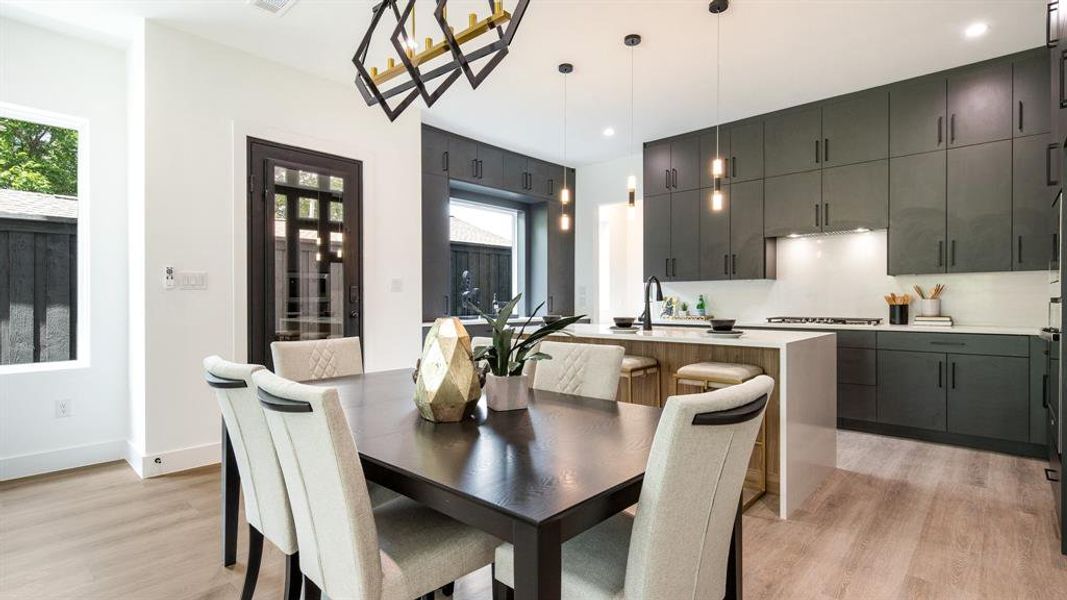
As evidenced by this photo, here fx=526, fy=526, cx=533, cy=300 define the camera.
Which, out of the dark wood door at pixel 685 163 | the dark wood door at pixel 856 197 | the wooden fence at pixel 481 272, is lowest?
the wooden fence at pixel 481 272

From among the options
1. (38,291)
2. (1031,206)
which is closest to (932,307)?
(1031,206)

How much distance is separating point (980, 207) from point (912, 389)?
1.40m

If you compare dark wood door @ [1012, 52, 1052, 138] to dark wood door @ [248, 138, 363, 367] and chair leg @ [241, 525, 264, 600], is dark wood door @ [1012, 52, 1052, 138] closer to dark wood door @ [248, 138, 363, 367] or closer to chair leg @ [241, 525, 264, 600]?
dark wood door @ [248, 138, 363, 367]

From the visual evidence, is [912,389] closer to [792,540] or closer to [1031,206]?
[1031,206]

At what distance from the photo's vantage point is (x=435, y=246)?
500 cm

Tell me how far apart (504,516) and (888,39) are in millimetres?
3960

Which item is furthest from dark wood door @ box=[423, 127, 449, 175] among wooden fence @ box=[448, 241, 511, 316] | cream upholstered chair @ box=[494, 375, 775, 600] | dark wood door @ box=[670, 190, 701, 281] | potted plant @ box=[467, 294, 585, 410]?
cream upholstered chair @ box=[494, 375, 775, 600]

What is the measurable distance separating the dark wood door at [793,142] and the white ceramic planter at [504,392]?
13.0 feet

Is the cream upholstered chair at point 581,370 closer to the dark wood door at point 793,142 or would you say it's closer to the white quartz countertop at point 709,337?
the white quartz countertop at point 709,337

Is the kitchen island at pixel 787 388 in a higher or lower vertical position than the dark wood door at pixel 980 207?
lower

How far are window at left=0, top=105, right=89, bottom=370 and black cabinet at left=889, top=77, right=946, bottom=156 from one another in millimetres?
5817

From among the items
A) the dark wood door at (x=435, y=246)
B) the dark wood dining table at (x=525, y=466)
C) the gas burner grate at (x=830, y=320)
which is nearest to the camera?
the dark wood dining table at (x=525, y=466)

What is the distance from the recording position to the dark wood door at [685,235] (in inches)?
209

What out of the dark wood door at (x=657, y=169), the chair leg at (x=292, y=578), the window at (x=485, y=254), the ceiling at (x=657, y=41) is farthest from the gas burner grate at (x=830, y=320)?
the chair leg at (x=292, y=578)
